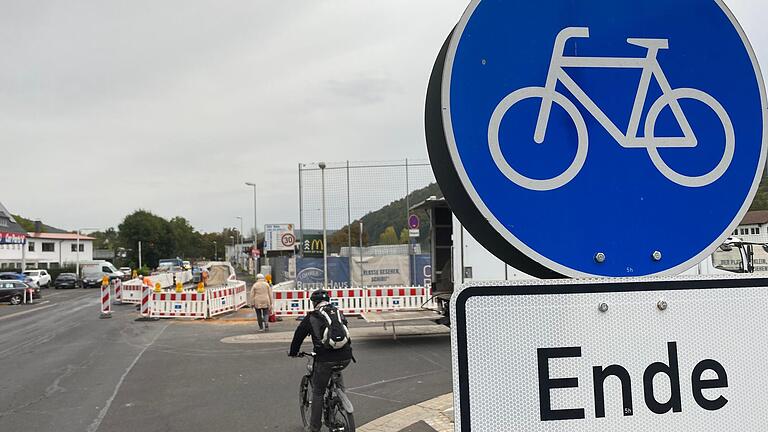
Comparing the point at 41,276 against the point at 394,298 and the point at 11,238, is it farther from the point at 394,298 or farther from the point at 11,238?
the point at 394,298

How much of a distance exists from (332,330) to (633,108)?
5.08 m

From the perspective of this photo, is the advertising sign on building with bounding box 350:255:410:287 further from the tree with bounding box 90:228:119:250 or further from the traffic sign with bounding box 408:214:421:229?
the tree with bounding box 90:228:119:250

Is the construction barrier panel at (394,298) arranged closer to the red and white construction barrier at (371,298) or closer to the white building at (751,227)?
the red and white construction barrier at (371,298)

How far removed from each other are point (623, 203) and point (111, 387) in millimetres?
9499

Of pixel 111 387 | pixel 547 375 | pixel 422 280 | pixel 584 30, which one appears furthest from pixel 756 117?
pixel 422 280

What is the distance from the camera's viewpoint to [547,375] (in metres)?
1.38

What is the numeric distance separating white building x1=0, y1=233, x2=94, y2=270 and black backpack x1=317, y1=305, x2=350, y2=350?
71296 millimetres

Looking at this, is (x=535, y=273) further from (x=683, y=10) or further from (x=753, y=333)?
(x=683, y=10)

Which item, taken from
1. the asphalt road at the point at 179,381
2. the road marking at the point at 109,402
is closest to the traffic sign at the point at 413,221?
the asphalt road at the point at 179,381

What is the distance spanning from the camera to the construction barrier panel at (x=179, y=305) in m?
20.2

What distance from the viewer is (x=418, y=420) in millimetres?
6879

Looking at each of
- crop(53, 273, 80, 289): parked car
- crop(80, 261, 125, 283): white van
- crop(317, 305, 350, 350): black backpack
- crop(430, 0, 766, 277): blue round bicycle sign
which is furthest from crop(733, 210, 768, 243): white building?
crop(53, 273, 80, 289): parked car

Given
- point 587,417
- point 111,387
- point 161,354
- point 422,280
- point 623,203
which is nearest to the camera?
point 587,417

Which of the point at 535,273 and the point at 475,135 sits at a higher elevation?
the point at 475,135
